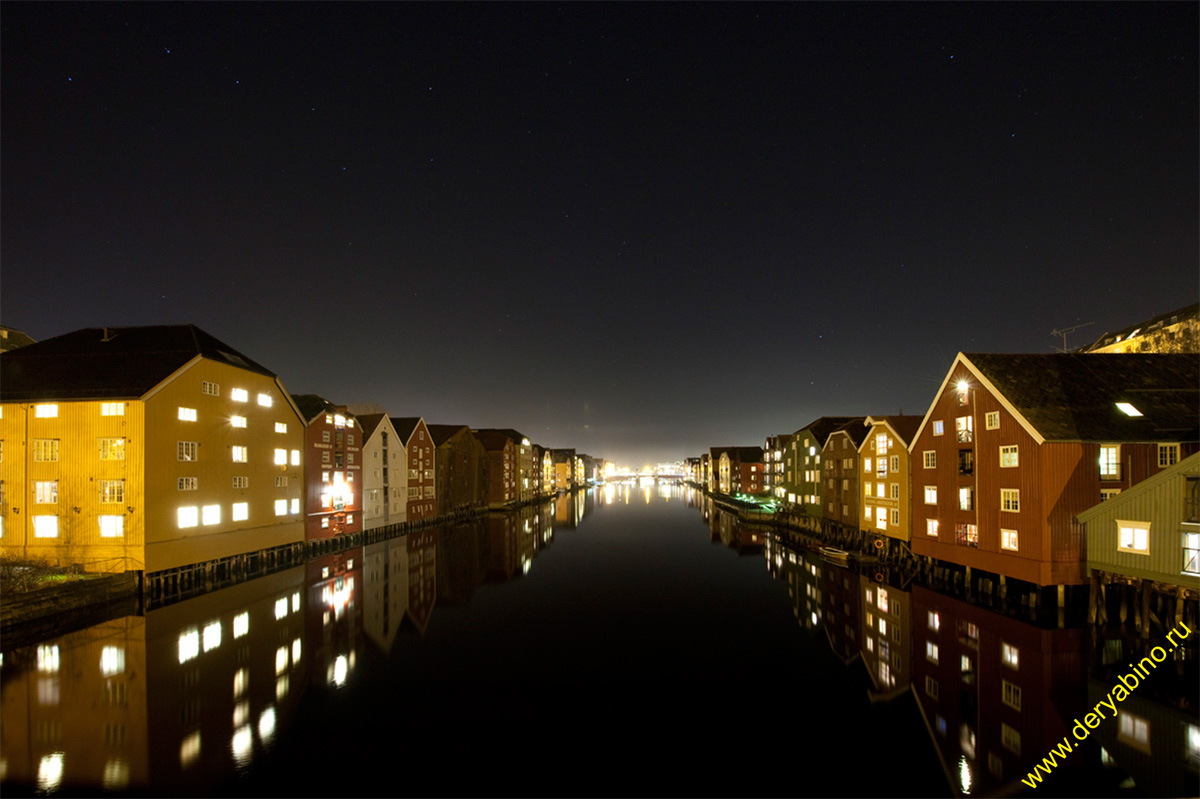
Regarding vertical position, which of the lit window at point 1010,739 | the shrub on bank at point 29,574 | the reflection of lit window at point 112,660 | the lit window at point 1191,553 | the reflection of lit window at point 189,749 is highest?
the lit window at point 1191,553

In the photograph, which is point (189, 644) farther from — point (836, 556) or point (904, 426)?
point (904, 426)

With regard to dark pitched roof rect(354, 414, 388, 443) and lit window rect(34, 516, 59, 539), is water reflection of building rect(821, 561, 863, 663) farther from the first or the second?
dark pitched roof rect(354, 414, 388, 443)

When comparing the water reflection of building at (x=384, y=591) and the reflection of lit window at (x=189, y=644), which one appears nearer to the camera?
the reflection of lit window at (x=189, y=644)

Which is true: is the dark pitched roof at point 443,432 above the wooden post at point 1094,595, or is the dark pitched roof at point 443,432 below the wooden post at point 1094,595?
above

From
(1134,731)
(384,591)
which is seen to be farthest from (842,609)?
(384,591)

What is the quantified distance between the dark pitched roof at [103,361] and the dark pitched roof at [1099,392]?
4094cm

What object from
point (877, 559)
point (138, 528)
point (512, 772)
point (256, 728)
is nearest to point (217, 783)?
point (256, 728)

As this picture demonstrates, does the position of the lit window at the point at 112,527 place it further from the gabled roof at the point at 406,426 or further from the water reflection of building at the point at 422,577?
the gabled roof at the point at 406,426

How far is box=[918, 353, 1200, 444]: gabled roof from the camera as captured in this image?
86.0 ft

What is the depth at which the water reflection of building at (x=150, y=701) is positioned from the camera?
13.4 m

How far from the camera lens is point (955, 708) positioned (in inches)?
663

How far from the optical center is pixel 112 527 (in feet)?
92.3

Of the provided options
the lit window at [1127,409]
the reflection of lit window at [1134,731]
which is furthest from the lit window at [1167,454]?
the reflection of lit window at [1134,731]

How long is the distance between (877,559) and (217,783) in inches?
1451
